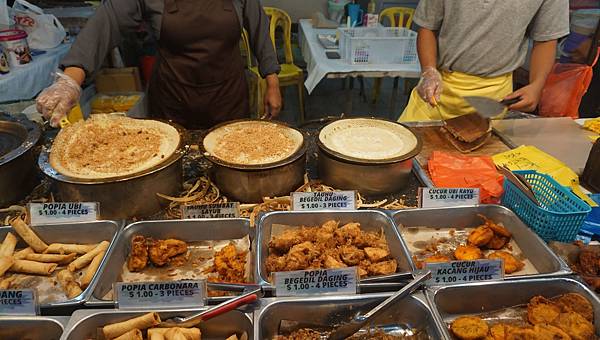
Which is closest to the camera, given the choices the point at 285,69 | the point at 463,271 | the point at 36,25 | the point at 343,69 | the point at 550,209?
the point at 463,271

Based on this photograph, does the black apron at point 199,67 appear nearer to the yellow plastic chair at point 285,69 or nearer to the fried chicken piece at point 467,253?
the fried chicken piece at point 467,253

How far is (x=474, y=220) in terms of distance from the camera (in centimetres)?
187

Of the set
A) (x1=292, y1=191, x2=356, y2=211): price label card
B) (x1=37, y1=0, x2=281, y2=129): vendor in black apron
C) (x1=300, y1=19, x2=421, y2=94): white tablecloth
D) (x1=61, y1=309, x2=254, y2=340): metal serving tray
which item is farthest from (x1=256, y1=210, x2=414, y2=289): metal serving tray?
(x1=300, y1=19, x2=421, y2=94): white tablecloth

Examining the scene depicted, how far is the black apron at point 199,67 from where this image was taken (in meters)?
2.68

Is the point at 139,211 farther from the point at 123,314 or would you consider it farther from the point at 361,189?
the point at 361,189

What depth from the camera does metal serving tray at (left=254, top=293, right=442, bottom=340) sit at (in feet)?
4.42

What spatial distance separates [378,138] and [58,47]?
4116 mm

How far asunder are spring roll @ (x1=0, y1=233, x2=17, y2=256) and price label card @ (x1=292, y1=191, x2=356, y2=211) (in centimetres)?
111

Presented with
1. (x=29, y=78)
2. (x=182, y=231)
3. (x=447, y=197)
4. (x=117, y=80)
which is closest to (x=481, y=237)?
(x=447, y=197)

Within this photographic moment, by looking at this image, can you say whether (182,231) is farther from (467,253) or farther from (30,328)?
(467,253)

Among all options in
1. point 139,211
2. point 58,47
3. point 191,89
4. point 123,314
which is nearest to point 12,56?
point 58,47

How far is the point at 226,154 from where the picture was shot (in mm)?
1868

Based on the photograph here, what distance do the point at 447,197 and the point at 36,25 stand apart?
4.55 meters

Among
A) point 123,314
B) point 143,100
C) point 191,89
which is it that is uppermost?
point 191,89
